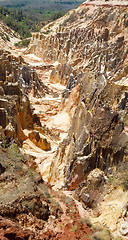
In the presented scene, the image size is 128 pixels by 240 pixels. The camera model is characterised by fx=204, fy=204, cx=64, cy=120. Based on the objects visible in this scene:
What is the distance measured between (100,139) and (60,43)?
37200 millimetres

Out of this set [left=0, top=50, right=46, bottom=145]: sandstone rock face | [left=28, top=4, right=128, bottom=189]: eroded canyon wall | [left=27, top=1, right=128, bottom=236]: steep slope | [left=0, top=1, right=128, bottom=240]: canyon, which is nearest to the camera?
[left=0, top=1, right=128, bottom=240]: canyon

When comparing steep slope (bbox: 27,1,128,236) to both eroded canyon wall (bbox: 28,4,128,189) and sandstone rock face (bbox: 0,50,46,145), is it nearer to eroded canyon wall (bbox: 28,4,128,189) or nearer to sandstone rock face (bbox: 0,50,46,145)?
eroded canyon wall (bbox: 28,4,128,189)

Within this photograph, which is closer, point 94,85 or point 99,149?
point 99,149

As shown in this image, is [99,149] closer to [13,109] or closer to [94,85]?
[94,85]

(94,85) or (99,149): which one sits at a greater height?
(94,85)

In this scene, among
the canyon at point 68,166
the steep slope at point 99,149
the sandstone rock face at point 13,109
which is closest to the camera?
the canyon at point 68,166

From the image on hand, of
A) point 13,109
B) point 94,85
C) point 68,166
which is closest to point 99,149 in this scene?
point 68,166

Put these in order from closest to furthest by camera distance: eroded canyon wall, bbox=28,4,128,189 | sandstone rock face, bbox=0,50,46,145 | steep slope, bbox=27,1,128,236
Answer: steep slope, bbox=27,1,128,236 < eroded canyon wall, bbox=28,4,128,189 < sandstone rock face, bbox=0,50,46,145

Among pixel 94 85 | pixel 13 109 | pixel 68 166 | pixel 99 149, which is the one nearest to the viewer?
pixel 99 149

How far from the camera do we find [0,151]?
843cm

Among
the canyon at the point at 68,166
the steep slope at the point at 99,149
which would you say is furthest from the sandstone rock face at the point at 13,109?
the steep slope at the point at 99,149

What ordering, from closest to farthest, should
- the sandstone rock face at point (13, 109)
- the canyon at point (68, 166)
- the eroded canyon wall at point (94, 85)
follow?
the canyon at point (68, 166) < the eroded canyon wall at point (94, 85) < the sandstone rock face at point (13, 109)

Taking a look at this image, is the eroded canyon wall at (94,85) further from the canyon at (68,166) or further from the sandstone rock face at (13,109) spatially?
the sandstone rock face at (13,109)

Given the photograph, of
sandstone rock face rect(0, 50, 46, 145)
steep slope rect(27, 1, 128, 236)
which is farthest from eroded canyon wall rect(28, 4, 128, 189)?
sandstone rock face rect(0, 50, 46, 145)
